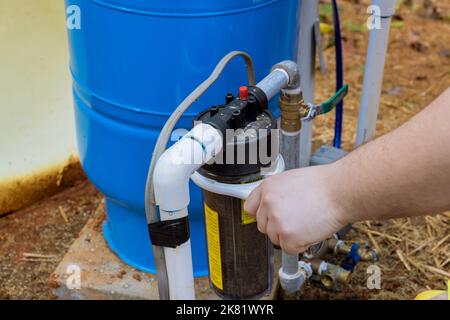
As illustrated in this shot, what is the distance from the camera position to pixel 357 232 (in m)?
1.70

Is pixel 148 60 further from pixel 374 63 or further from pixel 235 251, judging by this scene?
pixel 374 63

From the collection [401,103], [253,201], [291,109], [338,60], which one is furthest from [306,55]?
[401,103]

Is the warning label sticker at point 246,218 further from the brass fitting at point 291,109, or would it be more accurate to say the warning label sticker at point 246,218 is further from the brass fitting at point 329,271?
the brass fitting at point 329,271

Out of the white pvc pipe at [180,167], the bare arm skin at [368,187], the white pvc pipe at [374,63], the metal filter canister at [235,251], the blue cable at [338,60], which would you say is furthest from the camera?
the blue cable at [338,60]

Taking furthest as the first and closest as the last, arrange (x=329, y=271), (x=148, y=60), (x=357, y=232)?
(x=357, y=232)
(x=329, y=271)
(x=148, y=60)

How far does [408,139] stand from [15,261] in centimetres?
122

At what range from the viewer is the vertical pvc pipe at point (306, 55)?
4.65ft

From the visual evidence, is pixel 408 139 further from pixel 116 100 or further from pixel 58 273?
pixel 58 273

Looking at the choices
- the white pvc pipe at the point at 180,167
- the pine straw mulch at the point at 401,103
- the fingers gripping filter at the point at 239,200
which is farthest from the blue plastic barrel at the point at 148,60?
the pine straw mulch at the point at 401,103

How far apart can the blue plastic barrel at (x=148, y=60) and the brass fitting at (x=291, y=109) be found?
0.51ft

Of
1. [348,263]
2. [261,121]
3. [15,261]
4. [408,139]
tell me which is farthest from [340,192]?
[15,261]

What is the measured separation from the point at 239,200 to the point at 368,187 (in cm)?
31

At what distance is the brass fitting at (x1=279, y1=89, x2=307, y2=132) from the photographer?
1.08m

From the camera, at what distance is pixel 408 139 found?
0.74 metres
